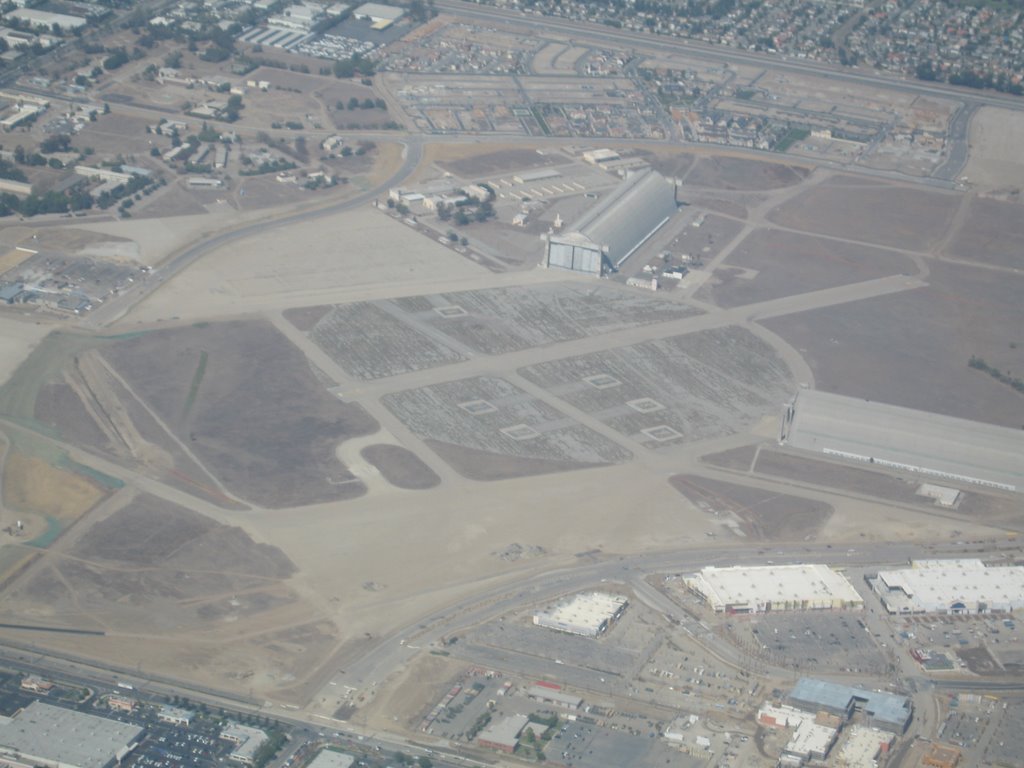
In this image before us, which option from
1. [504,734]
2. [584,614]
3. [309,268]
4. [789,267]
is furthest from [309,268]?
[504,734]

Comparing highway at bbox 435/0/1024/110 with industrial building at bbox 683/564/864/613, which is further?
highway at bbox 435/0/1024/110

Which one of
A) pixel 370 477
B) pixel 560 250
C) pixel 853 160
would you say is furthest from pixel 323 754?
pixel 853 160

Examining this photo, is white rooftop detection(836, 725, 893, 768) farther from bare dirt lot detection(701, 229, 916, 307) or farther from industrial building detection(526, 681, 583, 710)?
bare dirt lot detection(701, 229, 916, 307)

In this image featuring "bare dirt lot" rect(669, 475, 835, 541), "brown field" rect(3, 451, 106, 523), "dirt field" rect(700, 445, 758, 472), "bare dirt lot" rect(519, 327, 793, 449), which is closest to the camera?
"brown field" rect(3, 451, 106, 523)

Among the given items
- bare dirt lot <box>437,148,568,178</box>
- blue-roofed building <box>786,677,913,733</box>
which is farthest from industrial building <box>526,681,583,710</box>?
bare dirt lot <box>437,148,568,178</box>

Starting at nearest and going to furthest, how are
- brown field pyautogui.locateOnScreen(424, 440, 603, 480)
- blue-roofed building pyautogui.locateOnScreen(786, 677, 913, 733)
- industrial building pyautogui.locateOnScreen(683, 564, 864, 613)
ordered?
1. blue-roofed building pyautogui.locateOnScreen(786, 677, 913, 733)
2. industrial building pyautogui.locateOnScreen(683, 564, 864, 613)
3. brown field pyautogui.locateOnScreen(424, 440, 603, 480)
